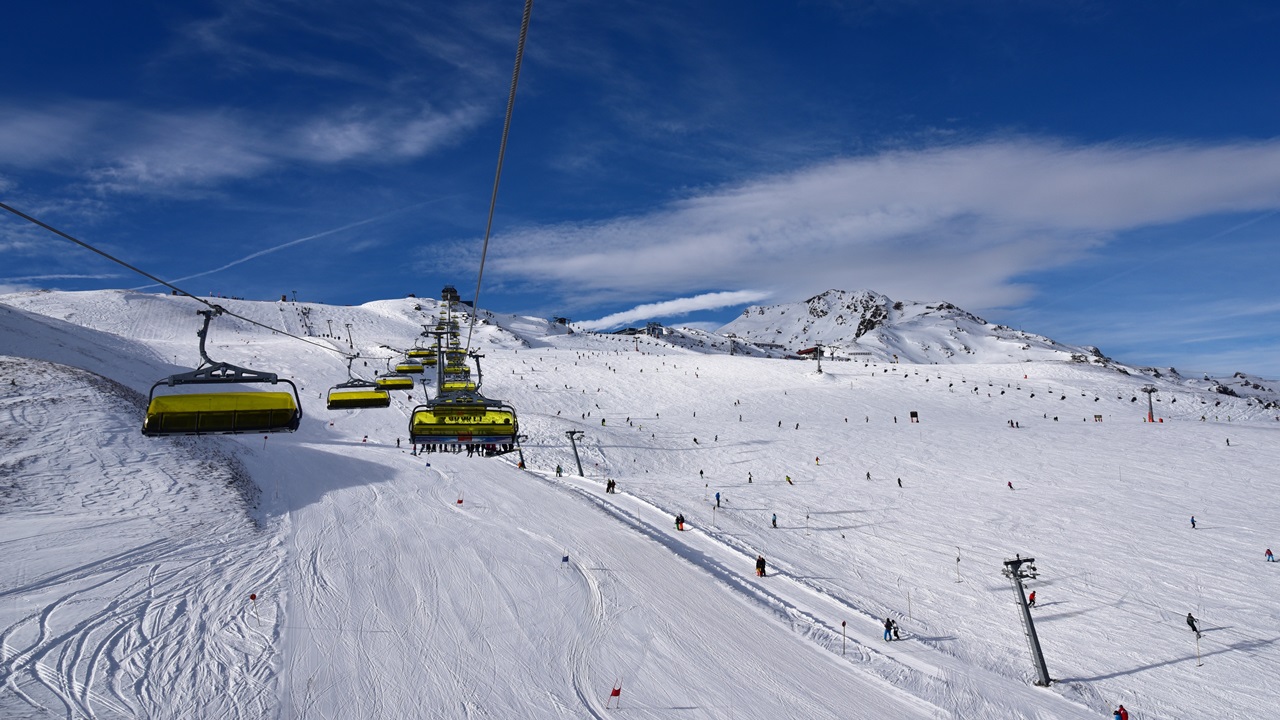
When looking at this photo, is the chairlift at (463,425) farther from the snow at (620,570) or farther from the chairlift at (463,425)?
the snow at (620,570)

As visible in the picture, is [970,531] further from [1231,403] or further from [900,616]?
[1231,403]

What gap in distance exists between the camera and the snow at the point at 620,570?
654 inches

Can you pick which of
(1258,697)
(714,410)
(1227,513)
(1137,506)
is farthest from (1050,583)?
(714,410)

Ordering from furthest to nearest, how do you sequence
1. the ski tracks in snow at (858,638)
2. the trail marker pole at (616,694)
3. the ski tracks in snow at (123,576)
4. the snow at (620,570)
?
the ski tracks in snow at (858,638), the snow at (620,570), the trail marker pole at (616,694), the ski tracks in snow at (123,576)

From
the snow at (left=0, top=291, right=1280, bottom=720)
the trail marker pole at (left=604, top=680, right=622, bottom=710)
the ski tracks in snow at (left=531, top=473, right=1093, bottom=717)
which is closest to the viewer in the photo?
the trail marker pole at (left=604, top=680, right=622, bottom=710)

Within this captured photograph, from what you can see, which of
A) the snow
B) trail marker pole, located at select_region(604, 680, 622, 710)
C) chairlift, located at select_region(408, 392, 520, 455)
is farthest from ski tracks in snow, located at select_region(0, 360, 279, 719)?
trail marker pole, located at select_region(604, 680, 622, 710)

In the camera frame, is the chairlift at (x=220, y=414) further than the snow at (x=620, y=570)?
No

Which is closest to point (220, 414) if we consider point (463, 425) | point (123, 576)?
point (463, 425)

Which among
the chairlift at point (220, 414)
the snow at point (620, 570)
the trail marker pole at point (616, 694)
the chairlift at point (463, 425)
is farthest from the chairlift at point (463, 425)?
the trail marker pole at point (616, 694)

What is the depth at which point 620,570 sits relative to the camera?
977 inches

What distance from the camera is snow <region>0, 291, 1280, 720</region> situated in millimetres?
16609

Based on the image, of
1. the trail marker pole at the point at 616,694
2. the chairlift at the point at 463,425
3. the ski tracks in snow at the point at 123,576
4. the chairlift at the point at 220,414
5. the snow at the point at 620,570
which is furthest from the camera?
the chairlift at the point at 463,425

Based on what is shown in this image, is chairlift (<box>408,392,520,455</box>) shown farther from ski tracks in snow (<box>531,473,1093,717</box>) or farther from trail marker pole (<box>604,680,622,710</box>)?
ski tracks in snow (<box>531,473,1093,717</box>)

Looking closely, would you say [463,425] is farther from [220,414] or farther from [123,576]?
[123,576]
